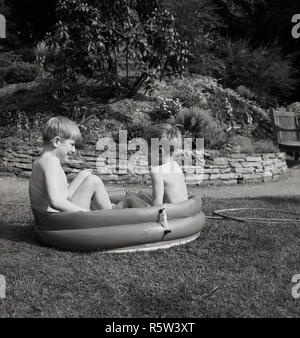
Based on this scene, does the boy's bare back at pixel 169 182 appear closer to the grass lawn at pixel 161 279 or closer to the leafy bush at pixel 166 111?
the grass lawn at pixel 161 279

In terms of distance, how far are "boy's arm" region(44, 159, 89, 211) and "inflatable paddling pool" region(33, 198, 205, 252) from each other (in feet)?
0.24

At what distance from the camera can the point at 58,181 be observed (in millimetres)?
3934

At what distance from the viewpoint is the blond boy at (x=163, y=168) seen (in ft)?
13.7

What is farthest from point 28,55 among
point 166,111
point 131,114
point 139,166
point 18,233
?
point 18,233

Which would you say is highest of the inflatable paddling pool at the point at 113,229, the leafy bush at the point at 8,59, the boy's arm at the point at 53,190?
the leafy bush at the point at 8,59

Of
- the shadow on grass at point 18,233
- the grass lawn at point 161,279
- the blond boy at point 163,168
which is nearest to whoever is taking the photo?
the grass lawn at point 161,279

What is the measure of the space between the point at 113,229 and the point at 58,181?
23.4 inches

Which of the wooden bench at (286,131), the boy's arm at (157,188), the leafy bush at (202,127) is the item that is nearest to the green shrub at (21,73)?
the leafy bush at (202,127)

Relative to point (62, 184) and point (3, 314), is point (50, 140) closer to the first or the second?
point (62, 184)

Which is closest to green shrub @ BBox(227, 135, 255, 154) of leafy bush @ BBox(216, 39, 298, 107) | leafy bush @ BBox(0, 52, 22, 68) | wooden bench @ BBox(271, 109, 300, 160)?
wooden bench @ BBox(271, 109, 300, 160)

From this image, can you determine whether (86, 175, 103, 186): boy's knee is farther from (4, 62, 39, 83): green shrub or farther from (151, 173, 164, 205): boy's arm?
(4, 62, 39, 83): green shrub

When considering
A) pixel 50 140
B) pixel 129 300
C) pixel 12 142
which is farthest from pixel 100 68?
pixel 129 300

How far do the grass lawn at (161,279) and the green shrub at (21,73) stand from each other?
844cm

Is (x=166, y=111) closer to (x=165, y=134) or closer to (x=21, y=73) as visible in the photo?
(x=21, y=73)
